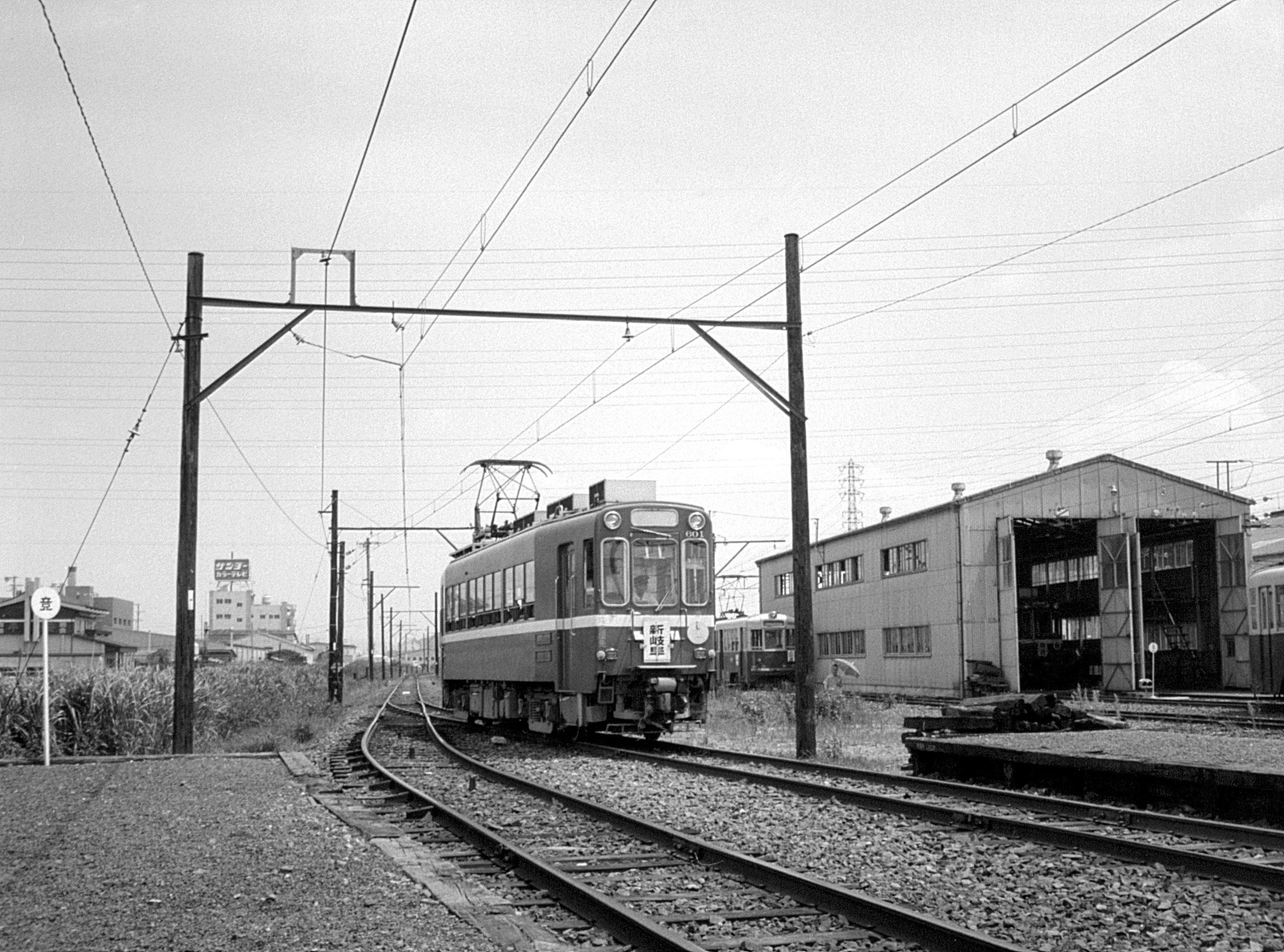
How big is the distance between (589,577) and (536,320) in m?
3.71

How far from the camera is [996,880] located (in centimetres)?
819

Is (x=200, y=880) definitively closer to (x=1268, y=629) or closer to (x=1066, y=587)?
(x=1268, y=629)

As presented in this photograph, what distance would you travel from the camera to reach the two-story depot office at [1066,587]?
37.5 meters

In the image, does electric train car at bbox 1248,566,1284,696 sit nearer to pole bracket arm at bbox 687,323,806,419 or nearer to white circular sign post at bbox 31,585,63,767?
pole bracket arm at bbox 687,323,806,419

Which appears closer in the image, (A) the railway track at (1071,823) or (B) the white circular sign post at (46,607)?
(A) the railway track at (1071,823)

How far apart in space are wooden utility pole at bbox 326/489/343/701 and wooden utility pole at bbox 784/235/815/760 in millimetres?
27215

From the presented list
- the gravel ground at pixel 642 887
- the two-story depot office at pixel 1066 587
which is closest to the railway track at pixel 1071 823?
the gravel ground at pixel 642 887

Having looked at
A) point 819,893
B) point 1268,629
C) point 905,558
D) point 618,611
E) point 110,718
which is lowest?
point 819,893

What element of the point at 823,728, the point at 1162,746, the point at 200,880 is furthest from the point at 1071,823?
A: the point at 823,728

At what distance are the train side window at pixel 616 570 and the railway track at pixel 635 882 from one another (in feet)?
16.0

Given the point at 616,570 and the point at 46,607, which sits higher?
the point at 616,570

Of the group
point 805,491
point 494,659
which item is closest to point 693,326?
point 805,491

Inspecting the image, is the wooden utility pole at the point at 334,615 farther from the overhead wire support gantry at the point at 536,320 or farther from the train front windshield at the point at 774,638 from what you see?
the overhead wire support gantry at the point at 536,320

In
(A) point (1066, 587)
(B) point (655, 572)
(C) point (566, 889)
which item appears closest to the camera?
(C) point (566, 889)
